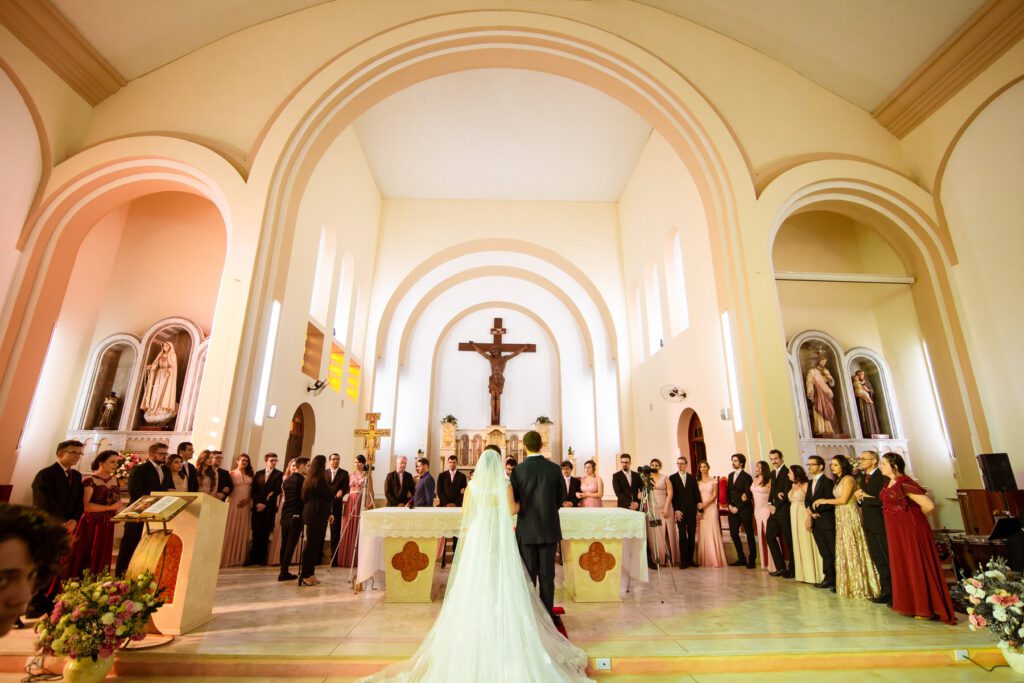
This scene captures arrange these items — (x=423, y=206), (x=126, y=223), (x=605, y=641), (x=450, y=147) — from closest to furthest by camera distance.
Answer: (x=605, y=641) → (x=126, y=223) → (x=450, y=147) → (x=423, y=206)

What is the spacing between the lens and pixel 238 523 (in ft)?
21.3

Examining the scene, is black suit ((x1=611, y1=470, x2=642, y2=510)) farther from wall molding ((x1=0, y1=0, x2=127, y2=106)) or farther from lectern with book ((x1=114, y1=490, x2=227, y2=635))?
wall molding ((x1=0, y1=0, x2=127, y2=106))

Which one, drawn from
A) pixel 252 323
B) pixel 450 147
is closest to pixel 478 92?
pixel 450 147

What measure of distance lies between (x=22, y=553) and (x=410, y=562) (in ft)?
12.4

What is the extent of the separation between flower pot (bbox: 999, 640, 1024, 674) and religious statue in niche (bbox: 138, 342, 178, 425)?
11183mm

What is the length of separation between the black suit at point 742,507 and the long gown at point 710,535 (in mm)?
203

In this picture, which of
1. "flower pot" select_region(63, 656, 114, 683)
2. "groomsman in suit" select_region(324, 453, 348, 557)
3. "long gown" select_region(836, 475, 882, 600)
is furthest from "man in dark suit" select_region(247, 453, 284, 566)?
"long gown" select_region(836, 475, 882, 600)

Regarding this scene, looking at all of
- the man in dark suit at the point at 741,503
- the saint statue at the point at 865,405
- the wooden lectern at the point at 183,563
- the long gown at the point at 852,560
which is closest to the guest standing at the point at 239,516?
the wooden lectern at the point at 183,563

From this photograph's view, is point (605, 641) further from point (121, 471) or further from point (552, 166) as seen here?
point (552, 166)

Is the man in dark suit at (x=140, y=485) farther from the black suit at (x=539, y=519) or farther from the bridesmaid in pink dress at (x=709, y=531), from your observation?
the bridesmaid in pink dress at (x=709, y=531)

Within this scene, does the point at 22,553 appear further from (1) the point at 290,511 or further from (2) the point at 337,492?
(2) the point at 337,492

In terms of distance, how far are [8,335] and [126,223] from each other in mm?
4726

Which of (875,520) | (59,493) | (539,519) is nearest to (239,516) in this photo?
(59,493)

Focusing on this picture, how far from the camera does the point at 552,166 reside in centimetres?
1256
